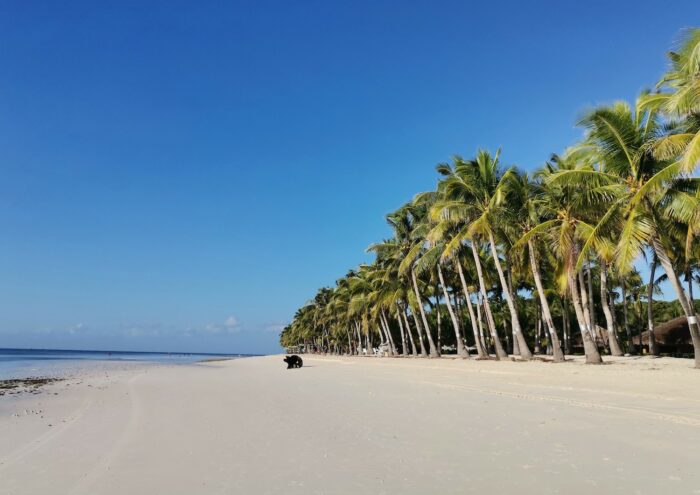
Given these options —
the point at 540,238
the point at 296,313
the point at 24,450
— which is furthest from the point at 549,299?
the point at 296,313

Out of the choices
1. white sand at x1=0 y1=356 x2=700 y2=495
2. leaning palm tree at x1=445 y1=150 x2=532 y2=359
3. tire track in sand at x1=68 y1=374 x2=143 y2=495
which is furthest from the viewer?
leaning palm tree at x1=445 y1=150 x2=532 y2=359

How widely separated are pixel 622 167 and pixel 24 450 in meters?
21.0

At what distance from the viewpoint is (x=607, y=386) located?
13.0 m

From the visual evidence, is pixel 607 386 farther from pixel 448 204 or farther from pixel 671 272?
pixel 448 204

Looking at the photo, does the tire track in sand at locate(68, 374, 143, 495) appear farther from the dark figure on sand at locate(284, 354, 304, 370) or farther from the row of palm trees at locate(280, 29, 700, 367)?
the dark figure on sand at locate(284, 354, 304, 370)

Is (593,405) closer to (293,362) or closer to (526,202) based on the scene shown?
(526,202)

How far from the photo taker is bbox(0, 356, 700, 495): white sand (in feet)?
17.3

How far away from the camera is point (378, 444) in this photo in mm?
7133

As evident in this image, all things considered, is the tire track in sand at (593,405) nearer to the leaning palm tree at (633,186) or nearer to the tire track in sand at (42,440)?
the leaning palm tree at (633,186)

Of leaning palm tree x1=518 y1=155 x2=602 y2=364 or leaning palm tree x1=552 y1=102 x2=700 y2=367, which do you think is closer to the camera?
leaning palm tree x1=552 y1=102 x2=700 y2=367

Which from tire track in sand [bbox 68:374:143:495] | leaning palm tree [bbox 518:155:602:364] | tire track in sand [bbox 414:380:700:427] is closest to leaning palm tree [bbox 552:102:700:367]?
leaning palm tree [bbox 518:155:602:364]

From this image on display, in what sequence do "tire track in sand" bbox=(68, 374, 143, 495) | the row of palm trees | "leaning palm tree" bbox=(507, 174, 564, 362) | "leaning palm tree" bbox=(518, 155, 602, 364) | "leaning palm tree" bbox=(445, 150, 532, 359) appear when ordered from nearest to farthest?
1. "tire track in sand" bbox=(68, 374, 143, 495)
2. the row of palm trees
3. "leaning palm tree" bbox=(518, 155, 602, 364)
4. "leaning palm tree" bbox=(507, 174, 564, 362)
5. "leaning palm tree" bbox=(445, 150, 532, 359)

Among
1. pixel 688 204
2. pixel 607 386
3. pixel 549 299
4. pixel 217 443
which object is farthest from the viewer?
pixel 549 299

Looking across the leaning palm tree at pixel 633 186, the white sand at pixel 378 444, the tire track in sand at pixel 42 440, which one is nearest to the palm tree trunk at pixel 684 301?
the leaning palm tree at pixel 633 186
